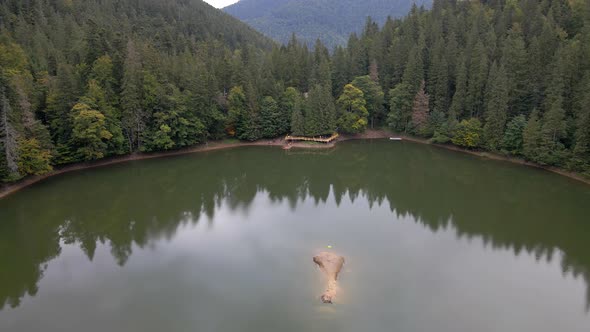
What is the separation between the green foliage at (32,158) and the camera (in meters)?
34.6

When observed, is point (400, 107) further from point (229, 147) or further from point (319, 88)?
point (229, 147)

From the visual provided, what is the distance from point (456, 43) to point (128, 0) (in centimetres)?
7785

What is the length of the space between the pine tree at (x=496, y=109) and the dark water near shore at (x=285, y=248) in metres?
3.90

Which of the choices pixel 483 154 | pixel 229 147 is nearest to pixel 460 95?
pixel 483 154

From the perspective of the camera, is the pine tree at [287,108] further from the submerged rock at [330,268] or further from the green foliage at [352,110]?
the submerged rock at [330,268]

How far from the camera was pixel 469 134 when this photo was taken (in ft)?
152

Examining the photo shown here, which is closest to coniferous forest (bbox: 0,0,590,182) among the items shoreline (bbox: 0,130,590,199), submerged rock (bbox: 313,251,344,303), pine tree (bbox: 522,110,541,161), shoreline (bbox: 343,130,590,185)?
pine tree (bbox: 522,110,541,161)

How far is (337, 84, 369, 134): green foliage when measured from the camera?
5400cm

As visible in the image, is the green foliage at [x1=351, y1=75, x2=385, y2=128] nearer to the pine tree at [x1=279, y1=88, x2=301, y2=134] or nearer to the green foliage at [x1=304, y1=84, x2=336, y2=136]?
the green foliage at [x1=304, y1=84, x2=336, y2=136]

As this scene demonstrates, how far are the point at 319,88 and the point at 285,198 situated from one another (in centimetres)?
2252

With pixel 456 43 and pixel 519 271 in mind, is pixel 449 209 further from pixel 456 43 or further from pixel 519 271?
pixel 456 43

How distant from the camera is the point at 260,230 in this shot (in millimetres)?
27219

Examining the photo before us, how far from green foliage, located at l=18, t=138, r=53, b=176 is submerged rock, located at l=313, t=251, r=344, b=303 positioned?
27.0 m

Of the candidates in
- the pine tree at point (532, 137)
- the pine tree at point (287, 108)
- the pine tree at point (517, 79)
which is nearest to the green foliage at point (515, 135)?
the pine tree at point (532, 137)
